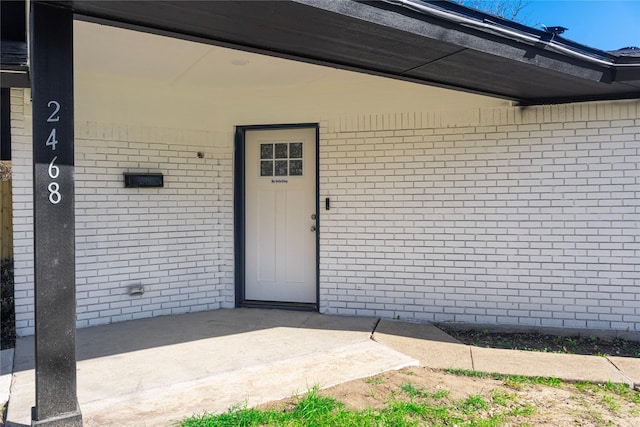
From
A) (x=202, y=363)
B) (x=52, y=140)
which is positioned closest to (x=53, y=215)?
(x=52, y=140)

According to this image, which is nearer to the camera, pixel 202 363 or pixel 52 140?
pixel 52 140

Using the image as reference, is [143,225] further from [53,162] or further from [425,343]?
[425,343]

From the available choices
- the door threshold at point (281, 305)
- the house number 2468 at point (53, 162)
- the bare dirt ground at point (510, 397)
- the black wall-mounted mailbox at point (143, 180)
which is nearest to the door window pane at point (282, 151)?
the black wall-mounted mailbox at point (143, 180)

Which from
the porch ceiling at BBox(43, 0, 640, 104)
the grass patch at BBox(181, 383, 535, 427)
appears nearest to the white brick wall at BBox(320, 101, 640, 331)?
the porch ceiling at BBox(43, 0, 640, 104)

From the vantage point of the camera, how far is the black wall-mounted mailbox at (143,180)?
512 centimetres

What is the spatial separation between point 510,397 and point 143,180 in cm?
421

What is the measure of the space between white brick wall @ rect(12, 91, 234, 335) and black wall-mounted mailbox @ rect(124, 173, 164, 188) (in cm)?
8

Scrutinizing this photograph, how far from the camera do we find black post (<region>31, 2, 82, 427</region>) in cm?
255

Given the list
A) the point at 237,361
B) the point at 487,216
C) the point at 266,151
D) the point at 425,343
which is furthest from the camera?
the point at 266,151

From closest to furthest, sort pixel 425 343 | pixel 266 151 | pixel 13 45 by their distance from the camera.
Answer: pixel 13 45
pixel 425 343
pixel 266 151

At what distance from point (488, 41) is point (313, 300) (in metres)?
3.48

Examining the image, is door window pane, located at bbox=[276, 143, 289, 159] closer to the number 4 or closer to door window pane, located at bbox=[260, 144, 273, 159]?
door window pane, located at bbox=[260, 144, 273, 159]

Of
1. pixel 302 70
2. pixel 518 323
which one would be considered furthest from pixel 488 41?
pixel 518 323

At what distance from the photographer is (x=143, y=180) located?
5191 mm
